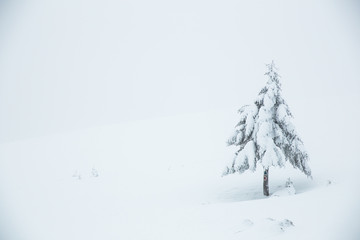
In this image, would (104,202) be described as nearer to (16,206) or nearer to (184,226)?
(16,206)

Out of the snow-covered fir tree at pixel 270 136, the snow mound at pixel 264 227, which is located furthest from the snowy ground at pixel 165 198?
the snow-covered fir tree at pixel 270 136

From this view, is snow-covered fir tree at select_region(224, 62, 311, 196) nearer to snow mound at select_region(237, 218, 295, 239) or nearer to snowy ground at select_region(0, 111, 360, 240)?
snowy ground at select_region(0, 111, 360, 240)

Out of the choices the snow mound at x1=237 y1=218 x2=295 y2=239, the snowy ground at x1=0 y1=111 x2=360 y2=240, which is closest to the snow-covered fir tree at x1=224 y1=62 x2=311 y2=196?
the snowy ground at x1=0 y1=111 x2=360 y2=240

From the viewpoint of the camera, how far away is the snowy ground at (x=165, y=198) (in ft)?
35.3

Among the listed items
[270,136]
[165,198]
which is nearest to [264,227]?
[270,136]

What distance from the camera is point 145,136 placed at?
44.9m

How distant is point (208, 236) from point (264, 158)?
6668 mm

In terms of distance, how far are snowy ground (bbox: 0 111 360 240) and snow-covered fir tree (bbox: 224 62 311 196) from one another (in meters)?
2.03

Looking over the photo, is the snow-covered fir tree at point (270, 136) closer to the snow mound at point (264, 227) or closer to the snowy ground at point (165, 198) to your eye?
the snowy ground at point (165, 198)

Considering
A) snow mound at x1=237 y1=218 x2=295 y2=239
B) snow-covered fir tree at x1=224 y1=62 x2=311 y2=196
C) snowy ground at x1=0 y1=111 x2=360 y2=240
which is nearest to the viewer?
snow mound at x1=237 y1=218 x2=295 y2=239

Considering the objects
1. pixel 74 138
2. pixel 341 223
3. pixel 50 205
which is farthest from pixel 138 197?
pixel 74 138

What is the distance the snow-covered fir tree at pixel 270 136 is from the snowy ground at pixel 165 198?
203 centimetres

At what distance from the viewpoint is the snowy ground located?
10.8 meters

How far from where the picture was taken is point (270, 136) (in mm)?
15742
